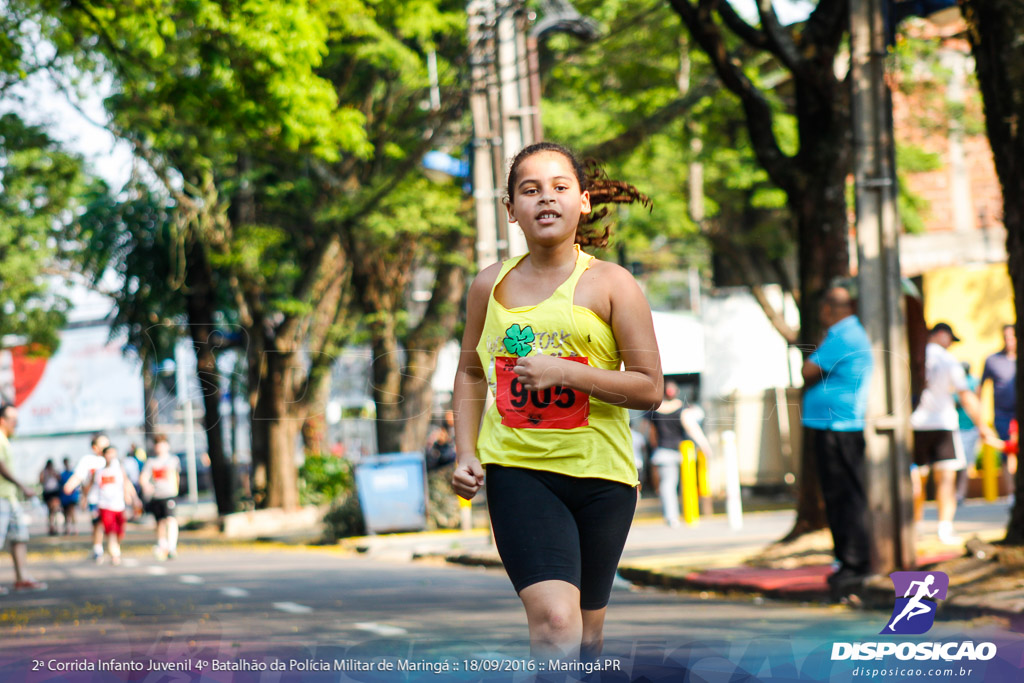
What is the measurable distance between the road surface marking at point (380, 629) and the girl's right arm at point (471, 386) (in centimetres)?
406

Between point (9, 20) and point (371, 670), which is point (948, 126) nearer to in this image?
point (9, 20)

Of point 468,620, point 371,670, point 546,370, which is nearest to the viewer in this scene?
point 546,370

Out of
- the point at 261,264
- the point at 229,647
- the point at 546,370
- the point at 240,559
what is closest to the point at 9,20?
the point at 229,647

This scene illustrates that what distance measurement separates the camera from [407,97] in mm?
21109

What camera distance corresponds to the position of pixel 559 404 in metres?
3.63

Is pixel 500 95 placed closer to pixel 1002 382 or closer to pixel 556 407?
pixel 1002 382

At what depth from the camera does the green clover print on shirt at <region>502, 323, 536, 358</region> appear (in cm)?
367

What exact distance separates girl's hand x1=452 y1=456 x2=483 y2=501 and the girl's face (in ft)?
2.16

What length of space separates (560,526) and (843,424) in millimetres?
5403

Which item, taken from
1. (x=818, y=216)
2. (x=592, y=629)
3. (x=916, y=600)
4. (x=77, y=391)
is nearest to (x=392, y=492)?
(x=818, y=216)

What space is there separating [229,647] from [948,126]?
22168 millimetres

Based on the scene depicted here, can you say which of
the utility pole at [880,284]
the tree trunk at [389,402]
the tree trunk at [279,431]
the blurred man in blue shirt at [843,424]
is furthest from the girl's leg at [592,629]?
the tree trunk at [279,431]

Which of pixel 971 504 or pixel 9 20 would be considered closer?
pixel 9 20

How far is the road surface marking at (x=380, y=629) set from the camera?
7703 mm
